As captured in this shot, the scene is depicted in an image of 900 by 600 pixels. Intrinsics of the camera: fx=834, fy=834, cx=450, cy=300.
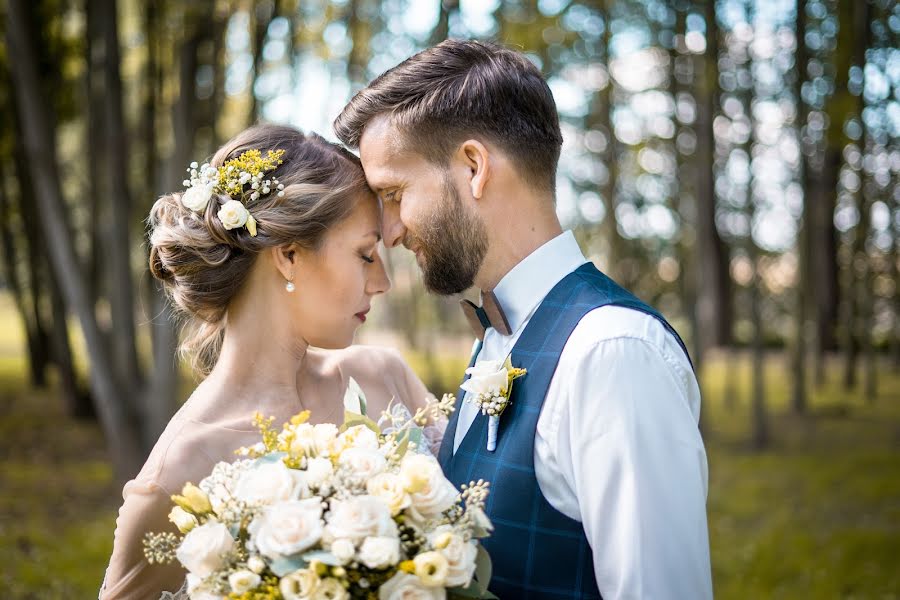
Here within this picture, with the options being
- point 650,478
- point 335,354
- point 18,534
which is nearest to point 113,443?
point 18,534

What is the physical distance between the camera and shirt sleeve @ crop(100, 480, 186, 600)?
7.89 ft

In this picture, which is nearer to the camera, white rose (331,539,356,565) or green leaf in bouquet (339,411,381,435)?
white rose (331,539,356,565)

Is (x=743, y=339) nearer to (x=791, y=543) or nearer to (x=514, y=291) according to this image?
(x=791, y=543)

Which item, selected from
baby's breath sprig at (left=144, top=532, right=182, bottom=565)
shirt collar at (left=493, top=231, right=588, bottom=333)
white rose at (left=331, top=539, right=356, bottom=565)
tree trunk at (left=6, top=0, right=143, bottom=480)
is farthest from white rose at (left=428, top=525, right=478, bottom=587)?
tree trunk at (left=6, top=0, right=143, bottom=480)

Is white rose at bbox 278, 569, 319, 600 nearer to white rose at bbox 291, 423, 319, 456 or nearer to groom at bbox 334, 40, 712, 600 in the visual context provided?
white rose at bbox 291, 423, 319, 456

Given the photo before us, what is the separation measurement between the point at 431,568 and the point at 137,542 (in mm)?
1158

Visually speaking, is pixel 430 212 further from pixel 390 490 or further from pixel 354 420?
pixel 390 490

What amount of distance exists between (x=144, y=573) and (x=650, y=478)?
1.56m

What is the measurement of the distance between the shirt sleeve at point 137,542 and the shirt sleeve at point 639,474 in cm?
127

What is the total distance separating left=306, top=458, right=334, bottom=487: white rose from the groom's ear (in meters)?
0.86

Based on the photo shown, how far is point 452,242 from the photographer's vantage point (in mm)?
2332

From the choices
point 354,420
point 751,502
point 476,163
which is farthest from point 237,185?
point 751,502

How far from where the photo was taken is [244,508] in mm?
1794

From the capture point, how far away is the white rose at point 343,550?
64.2 inches
